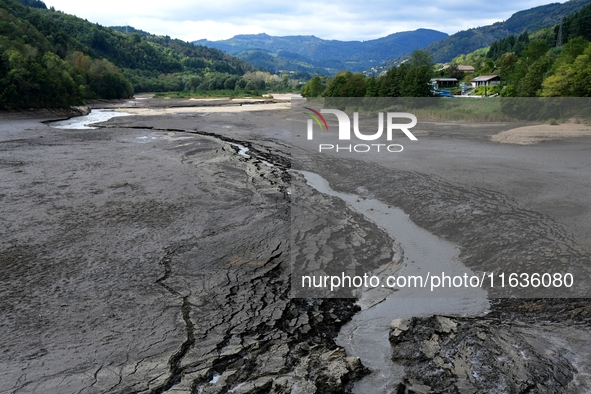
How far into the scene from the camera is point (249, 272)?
11.0 m

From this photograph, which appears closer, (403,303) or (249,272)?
(403,303)

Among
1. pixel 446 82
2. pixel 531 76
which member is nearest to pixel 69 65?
pixel 446 82

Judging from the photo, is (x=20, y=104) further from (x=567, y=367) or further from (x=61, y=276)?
(x=567, y=367)

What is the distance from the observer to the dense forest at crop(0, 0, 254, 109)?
53.0 m

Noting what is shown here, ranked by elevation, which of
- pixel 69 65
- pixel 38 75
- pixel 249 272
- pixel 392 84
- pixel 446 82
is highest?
pixel 69 65

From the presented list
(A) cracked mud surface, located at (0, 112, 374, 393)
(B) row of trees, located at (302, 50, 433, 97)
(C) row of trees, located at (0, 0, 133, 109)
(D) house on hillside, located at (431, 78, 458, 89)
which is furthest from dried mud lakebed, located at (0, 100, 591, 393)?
(D) house on hillside, located at (431, 78, 458, 89)

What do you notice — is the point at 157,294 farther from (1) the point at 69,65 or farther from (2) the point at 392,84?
(1) the point at 69,65

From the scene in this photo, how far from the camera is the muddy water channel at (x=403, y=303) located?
24.3 ft

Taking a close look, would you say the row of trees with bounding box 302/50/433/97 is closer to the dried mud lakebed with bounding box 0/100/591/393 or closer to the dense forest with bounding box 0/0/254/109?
the dried mud lakebed with bounding box 0/100/591/393

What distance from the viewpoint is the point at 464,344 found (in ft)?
25.2

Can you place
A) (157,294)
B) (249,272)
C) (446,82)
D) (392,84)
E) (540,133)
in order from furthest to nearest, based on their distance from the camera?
(446,82) < (392,84) < (540,133) < (249,272) < (157,294)

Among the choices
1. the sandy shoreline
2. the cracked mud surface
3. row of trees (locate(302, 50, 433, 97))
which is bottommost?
the cracked mud surface

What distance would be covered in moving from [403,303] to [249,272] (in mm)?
3669

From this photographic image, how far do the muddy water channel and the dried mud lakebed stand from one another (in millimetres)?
177
